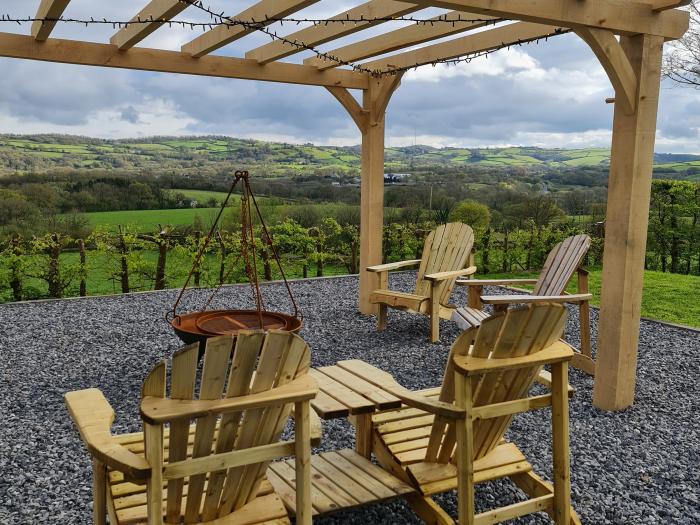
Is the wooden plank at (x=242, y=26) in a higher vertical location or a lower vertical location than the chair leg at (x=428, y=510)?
higher

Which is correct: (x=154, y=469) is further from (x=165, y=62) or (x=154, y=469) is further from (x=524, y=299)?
(x=165, y=62)

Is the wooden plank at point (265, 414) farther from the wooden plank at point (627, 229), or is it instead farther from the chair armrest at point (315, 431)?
the wooden plank at point (627, 229)

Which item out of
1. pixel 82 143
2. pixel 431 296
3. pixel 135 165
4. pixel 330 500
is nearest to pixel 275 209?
pixel 135 165

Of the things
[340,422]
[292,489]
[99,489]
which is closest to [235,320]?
[340,422]

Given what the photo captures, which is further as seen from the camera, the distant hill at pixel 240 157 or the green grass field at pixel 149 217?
the distant hill at pixel 240 157

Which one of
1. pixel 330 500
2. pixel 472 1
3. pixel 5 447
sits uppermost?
pixel 472 1

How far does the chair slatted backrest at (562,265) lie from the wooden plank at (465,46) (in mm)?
1448

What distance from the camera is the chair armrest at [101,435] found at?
161 centimetres

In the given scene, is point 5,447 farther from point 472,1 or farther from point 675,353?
point 675,353

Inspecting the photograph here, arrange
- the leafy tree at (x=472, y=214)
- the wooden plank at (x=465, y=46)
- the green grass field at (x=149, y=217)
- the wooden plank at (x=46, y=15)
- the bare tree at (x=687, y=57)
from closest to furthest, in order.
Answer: the wooden plank at (x=46, y=15) < the wooden plank at (x=465, y=46) < the green grass field at (x=149, y=217) < the bare tree at (x=687, y=57) < the leafy tree at (x=472, y=214)

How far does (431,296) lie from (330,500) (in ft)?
9.57

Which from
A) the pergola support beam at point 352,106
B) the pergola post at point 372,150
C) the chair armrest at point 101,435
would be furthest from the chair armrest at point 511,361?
the pergola support beam at point 352,106

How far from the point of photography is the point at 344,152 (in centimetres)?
959

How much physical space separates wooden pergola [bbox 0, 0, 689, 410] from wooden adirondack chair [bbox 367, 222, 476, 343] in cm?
150
